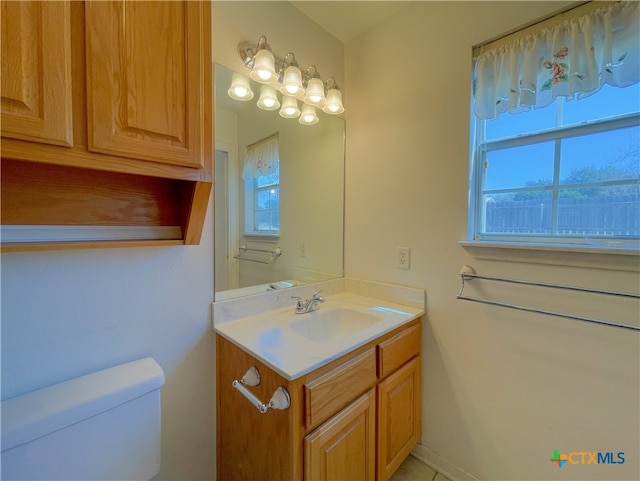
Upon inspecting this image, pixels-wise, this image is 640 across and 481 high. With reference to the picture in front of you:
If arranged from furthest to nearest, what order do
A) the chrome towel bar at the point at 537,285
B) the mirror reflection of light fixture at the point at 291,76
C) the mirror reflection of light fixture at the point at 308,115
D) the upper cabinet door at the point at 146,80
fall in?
the mirror reflection of light fixture at the point at 308,115, the mirror reflection of light fixture at the point at 291,76, the chrome towel bar at the point at 537,285, the upper cabinet door at the point at 146,80

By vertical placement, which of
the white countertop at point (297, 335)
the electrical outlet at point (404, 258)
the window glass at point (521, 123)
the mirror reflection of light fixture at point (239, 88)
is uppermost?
the mirror reflection of light fixture at point (239, 88)

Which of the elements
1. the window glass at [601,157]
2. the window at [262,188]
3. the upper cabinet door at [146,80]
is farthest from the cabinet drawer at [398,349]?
the upper cabinet door at [146,80]

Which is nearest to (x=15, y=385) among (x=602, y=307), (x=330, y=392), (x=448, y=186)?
(x=330, y=392)

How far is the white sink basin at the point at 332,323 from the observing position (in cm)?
136

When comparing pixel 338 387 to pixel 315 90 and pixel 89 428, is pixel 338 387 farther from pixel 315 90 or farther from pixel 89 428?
pixel 315 90

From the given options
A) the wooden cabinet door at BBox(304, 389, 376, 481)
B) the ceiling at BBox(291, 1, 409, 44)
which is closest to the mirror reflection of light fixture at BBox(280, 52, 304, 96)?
the ceiling at BBox(291, 1, 409, 44)

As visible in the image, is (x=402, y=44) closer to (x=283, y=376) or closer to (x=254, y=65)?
(x=254, y=65)

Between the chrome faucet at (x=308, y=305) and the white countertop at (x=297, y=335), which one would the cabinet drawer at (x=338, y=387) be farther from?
the chrome faucet at (x=308, y=305)

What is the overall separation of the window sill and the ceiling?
4.48ft

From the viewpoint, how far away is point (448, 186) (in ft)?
4.47

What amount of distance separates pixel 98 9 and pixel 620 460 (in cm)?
224

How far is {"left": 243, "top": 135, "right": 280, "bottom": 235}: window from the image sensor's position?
1.39 metres

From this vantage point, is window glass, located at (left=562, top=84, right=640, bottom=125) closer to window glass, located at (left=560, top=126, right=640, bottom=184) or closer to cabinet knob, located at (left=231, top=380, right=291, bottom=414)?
window glass, located at (left=560, top=126, right=640, bottom=184)

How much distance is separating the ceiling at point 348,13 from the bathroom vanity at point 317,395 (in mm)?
1683
